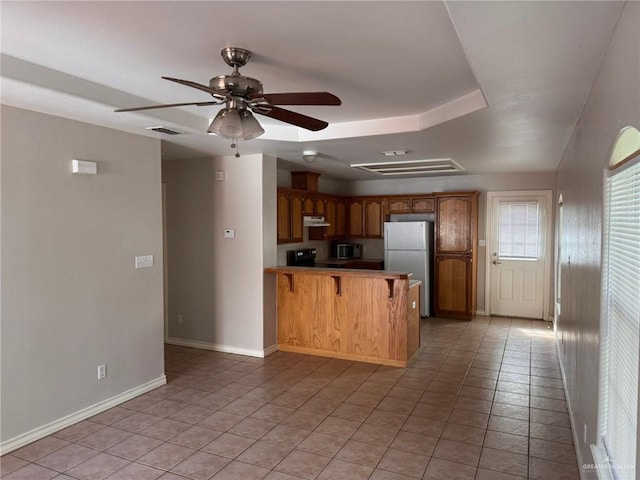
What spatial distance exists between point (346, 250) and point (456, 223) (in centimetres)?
193

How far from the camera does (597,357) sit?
2.06m

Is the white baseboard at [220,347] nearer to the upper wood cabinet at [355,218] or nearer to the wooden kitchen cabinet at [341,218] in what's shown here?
the wooden kitchen cabinet at [341,218]

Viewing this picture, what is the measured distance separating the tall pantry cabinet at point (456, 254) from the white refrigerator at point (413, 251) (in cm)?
17

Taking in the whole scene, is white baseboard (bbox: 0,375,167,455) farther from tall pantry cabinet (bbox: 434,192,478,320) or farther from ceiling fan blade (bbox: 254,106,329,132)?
tall pantry cabinet (bbox: 434,192,478,320)

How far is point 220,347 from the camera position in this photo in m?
5.24

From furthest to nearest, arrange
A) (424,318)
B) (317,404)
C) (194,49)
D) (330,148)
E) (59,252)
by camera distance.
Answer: (424,318) → (330,148) → (317,404) → (59,252) → (194,49)

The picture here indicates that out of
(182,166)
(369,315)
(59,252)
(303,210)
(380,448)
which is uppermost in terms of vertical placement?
(182,166)

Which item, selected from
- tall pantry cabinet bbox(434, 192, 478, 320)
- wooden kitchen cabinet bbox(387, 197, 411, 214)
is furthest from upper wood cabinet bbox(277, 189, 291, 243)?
tall pantry cabinet bbox(434, 192, 478, 320)

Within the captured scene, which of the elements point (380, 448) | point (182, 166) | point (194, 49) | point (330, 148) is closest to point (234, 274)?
point (182, 166)

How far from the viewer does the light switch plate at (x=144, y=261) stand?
3.87 meters

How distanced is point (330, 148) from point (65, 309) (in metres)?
2.85

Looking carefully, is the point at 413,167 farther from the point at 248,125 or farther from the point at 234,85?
the point at 234,85

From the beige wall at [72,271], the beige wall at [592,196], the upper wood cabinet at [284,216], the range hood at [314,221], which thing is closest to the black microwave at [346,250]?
the range hood at [314,221]

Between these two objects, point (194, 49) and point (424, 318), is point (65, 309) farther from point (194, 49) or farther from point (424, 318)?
point (424, 318)
